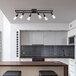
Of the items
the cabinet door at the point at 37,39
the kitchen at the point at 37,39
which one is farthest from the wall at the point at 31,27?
the cabinet door at the point at 37,39

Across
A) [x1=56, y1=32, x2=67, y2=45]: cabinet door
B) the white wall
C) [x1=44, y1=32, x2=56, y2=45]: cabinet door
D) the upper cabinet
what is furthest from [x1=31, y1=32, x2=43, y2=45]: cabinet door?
the white wall

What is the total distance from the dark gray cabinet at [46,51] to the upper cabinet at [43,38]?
0.25 m

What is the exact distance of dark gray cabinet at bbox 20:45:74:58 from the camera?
7328 mm

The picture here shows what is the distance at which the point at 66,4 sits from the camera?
13.3 feet

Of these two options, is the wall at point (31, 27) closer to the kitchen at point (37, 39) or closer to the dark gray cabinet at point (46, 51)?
the kitchen at point (37, 39)

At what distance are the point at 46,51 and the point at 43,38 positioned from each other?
0.71 metres

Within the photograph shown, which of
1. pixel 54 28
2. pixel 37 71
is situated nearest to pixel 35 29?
pixel 54 28

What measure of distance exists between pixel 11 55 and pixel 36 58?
124 cm

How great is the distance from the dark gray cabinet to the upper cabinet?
0.25 metres

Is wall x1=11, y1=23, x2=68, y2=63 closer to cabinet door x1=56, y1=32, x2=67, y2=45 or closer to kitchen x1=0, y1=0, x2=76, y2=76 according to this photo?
kitchen x1=0, y1=0, x2=76, y2=76

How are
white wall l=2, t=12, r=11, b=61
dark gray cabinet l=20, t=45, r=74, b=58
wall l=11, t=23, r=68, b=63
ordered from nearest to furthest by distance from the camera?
wall l=11, t=23, r=68, b=63, dark gray cabinet l=20, t=45, r=74, b=58, white wall l=2, t=12, r=11, b=61

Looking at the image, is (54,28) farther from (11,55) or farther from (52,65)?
(52,65)

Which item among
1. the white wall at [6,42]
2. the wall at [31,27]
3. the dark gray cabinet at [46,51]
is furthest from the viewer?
the white wall at [6,42]

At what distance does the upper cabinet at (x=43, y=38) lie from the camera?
7590 millimetres
